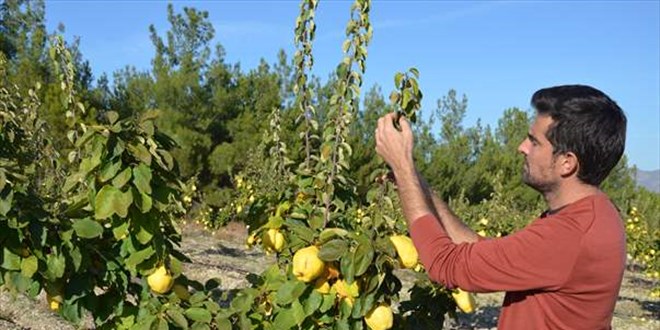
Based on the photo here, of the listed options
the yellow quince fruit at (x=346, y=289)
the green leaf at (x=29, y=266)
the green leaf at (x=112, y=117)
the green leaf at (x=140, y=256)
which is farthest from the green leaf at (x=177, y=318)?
the green leaf at (x=112, y=117)

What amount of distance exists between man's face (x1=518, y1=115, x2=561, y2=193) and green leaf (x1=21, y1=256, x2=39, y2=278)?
1398 mm

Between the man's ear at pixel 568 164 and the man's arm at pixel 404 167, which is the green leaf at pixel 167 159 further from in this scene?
the man's ear at pixel 568 164

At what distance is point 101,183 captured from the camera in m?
2.04

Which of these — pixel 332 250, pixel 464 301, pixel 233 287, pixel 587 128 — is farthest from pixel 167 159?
pixel 233 287

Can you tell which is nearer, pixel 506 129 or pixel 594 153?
pixel 594 153

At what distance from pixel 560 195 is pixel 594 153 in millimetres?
133

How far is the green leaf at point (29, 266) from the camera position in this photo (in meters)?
2.06

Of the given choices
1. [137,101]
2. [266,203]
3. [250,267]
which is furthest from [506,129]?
[266,203]

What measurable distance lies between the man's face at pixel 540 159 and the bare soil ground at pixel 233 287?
2.19m

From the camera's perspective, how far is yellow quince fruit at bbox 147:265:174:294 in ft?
7.20

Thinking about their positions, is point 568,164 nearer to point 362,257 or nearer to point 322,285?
point 362,257

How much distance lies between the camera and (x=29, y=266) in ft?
6.79

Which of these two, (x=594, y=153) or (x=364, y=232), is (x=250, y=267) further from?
(x=594, y=153)

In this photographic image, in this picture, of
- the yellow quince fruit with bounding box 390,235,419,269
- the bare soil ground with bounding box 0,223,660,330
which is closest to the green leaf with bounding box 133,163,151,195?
the yellow quince fruit with bounding box 390,235,419,269
